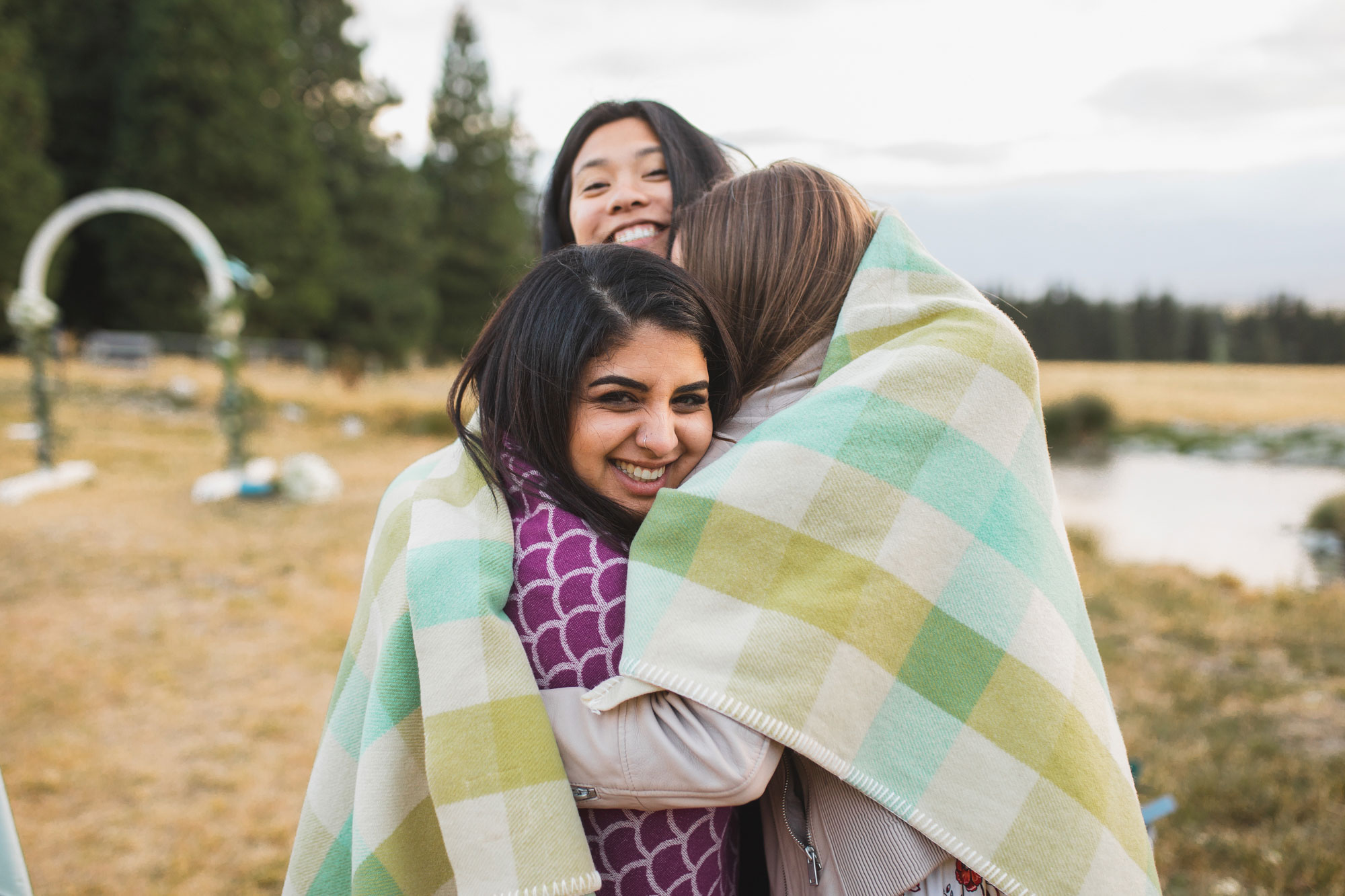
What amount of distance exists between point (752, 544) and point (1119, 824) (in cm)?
70

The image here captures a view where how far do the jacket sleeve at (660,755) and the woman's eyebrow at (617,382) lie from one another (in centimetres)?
50

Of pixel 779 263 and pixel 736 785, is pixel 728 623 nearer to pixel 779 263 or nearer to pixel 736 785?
pixel 736 785

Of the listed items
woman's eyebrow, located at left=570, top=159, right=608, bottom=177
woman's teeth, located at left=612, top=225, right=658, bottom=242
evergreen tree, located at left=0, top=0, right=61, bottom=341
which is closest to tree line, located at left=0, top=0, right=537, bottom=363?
evergreen tree, located at left=0, top=0, right=61, bottom=341

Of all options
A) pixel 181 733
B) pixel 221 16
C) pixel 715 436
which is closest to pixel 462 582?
pixel 715 436

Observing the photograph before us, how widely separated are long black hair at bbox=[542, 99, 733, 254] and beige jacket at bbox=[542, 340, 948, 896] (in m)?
1.49

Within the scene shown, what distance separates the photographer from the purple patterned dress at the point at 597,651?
1314 mm

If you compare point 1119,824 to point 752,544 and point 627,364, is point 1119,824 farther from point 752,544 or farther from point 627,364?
point 627,364

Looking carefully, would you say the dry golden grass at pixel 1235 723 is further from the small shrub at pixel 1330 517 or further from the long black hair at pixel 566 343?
the small shrub at pixel 1330 517

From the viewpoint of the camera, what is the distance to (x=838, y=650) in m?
1.23

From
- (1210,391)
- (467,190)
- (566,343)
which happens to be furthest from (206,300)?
(1210,391)

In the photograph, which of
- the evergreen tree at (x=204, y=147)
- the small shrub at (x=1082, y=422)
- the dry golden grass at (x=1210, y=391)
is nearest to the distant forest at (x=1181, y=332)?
the dry golden grass at (x=1210, y=391)

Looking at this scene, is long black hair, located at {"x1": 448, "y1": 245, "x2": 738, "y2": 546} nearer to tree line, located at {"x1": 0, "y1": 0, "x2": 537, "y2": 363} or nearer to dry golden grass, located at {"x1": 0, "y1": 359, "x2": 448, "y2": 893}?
dry golden grass, located at {"x1": 0, "y1": 359, "x2": 448, "y2": 893}

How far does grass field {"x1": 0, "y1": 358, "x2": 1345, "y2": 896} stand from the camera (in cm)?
345

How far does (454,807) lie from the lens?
3.90 ft
